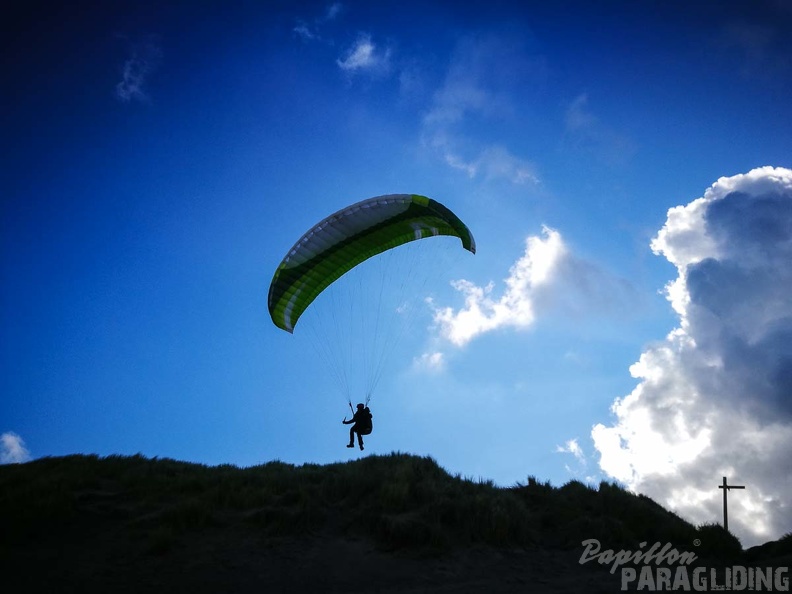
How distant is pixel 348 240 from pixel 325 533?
960cm

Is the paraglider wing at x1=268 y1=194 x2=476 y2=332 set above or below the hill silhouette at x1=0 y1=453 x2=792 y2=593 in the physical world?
above

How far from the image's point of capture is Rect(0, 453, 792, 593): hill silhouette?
868 cm

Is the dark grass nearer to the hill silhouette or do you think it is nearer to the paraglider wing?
the hill silhouette

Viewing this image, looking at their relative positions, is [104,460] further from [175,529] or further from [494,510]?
[494,510]

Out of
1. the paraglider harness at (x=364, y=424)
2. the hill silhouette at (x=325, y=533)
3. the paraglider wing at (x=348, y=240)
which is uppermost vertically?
the paraglider wing at (x=348, y=240)

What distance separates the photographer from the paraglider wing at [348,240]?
16.4 metres

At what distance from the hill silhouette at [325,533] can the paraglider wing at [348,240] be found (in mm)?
6442

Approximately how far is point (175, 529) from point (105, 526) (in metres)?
1.65

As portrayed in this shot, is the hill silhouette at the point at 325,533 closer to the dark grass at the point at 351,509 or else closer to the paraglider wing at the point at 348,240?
the dark grass at the point at 351,509

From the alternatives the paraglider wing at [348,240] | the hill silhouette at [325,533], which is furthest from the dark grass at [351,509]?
the paraglider wing at [348,240]

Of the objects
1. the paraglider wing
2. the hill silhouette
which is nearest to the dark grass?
the hill silhouette

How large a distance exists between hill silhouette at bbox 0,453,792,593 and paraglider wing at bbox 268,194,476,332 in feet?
21.1

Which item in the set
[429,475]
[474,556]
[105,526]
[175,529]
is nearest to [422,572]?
[474,556]

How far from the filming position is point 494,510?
10.8 m
